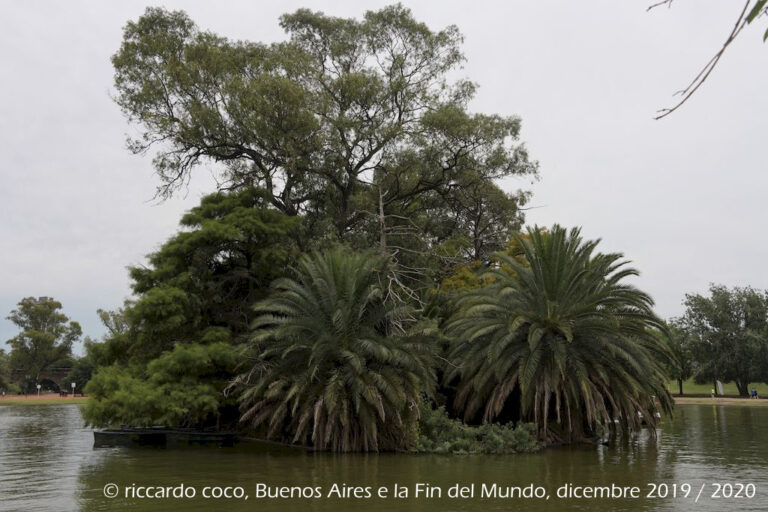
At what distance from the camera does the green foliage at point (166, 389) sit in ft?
67.6

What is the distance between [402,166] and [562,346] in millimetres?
13451

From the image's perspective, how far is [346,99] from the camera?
96.2 feet

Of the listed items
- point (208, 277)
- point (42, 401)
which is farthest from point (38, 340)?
point (208, 277)

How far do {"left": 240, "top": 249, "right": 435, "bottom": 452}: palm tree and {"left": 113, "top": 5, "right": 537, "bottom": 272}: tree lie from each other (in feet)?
19.3

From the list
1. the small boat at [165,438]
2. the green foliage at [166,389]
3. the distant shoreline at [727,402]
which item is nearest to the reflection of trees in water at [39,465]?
the small boat at [165,438]

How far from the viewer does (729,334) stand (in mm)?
54531

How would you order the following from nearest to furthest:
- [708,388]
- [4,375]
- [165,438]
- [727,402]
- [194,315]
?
[165,438], [194,315], [727,402], [708,388], [4,375]

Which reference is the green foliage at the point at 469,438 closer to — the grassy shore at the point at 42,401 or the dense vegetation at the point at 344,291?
the dense vegetation at the point at 344,291

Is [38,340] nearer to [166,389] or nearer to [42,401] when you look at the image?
[42,401]

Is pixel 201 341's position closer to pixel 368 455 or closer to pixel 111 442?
pixel 111 442

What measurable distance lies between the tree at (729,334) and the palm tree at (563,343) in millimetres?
36737

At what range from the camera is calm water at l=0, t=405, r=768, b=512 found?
12234 millimetres

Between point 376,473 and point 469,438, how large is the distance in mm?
5714

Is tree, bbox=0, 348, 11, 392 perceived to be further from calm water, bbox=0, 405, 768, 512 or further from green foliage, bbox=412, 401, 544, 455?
green foliage, bbox=412, 401, 544, 455
